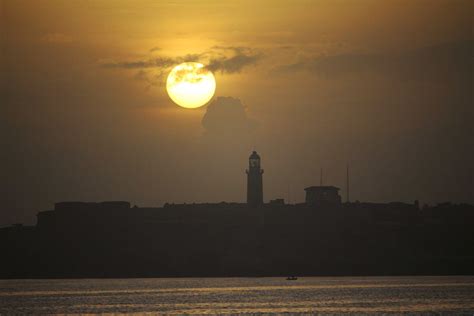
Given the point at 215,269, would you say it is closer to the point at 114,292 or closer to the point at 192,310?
the point at 114,292

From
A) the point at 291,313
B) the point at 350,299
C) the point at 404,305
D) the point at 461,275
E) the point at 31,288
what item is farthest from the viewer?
the point at 461,275

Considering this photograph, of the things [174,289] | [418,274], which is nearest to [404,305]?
[174,289]

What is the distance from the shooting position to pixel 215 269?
199m

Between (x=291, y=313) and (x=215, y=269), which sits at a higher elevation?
(x=215, y=269)

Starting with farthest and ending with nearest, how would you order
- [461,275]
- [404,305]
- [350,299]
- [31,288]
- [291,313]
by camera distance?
[461,275] → [31,288] → [350,299] → [404,305] → [291,313]

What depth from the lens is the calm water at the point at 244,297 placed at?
400ft

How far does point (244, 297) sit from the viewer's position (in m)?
140

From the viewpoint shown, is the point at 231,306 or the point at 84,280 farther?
the point at 84,280

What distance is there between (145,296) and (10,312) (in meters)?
23.4

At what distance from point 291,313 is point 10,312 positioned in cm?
2385

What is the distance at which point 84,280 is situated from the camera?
199625 mm

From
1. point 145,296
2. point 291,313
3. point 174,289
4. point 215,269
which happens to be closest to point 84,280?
point 215,269

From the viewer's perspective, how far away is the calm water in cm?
12188

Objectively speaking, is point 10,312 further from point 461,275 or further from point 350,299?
point 461,275
